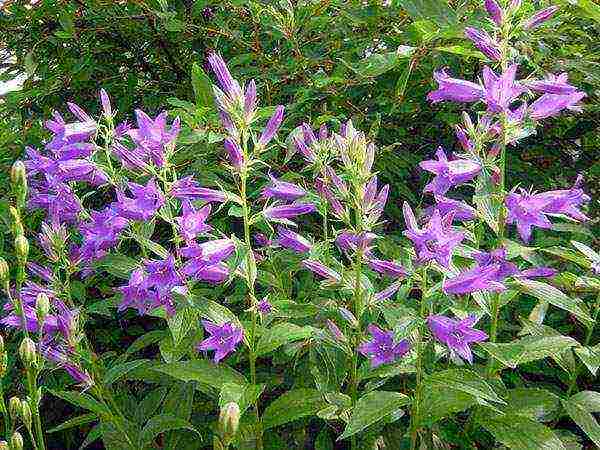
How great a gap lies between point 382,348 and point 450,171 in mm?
395

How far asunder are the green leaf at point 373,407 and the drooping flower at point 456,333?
146 mm

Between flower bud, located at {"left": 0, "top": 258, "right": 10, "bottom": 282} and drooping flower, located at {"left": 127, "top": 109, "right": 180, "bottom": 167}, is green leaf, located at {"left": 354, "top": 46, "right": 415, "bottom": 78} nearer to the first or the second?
drooping flower, located at {"left": 127, "top": 109, "right": 180, "bottom": 167}

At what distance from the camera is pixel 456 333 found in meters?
1.73

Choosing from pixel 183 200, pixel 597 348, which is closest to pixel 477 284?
pixel 597 348

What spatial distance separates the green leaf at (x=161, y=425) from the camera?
1873 millimetres

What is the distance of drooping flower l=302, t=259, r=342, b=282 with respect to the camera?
1792 mm

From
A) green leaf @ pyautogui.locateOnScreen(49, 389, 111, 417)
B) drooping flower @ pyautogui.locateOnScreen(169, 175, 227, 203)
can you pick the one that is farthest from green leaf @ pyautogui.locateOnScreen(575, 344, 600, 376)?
green leaf @ pyautogui.locateOnScreen(49, 389, 111, 417)

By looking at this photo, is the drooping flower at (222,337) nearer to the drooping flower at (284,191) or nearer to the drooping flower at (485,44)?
the drooping flower at (284,191)

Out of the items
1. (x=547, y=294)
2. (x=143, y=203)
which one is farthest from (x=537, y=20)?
(x=143, y=203)

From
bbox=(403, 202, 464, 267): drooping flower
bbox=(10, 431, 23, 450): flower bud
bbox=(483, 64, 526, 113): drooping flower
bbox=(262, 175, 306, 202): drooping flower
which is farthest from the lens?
bbox=(262, 175, 306, 202): drooping flower

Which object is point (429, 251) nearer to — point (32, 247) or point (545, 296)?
point (545, 296)

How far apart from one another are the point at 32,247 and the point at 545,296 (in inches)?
61.1

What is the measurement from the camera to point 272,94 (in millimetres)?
2631

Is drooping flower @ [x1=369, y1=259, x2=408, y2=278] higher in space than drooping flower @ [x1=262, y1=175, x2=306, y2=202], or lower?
lower
